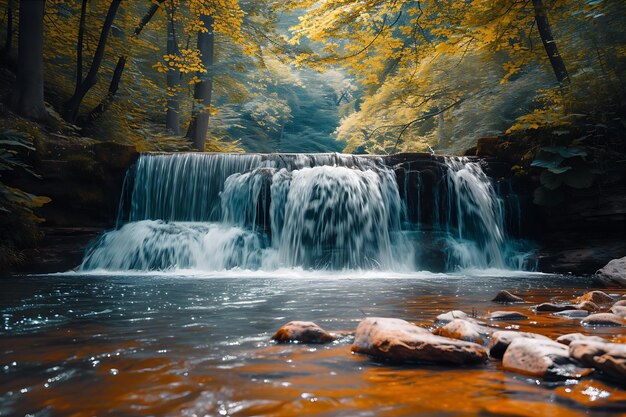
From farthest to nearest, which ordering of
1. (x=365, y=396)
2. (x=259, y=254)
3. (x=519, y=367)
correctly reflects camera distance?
(x=259, y=254), (x=519, y=367), (x=365, y=396)

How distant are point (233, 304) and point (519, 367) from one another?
2.79m

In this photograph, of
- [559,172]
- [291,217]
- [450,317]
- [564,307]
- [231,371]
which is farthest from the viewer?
[291,217]

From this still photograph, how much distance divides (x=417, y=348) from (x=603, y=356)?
0.78 meters

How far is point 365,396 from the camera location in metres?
1.72

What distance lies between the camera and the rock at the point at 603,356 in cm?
178

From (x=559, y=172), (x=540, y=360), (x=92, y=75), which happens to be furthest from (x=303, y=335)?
(x=92, y=75)

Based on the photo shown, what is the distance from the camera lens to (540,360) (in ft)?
6.38

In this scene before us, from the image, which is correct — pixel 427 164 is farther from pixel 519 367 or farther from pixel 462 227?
pixel 519 367

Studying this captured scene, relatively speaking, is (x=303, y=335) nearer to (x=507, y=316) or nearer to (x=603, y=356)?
(x=603, y=356)

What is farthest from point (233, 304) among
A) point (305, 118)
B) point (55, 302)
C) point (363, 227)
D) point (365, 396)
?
point (305, 118)

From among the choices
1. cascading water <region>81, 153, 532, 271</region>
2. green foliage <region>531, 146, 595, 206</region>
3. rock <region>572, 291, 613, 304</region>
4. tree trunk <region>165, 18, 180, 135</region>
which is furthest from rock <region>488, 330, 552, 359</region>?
tree trunk <region>165, 18, 180, 135</region>

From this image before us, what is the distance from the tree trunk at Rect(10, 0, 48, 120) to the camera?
394 inches

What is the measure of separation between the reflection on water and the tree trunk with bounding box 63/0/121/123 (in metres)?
8.29

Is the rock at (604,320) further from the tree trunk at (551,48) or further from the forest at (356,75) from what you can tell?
the tree trunk at (551,48)
